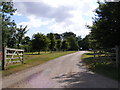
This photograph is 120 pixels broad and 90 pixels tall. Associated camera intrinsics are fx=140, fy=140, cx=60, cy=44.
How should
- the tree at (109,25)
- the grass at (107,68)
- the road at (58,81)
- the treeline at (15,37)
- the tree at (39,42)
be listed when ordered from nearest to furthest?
the road at (58,81)
the grass at (107,68)
the tree at (109,25)
the treeline at (15,37)
the tree at (39,42)

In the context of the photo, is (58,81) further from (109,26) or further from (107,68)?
(109,26)

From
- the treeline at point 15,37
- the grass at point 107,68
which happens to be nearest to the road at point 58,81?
the grass at point 107,68

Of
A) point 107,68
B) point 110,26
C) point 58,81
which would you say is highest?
point 110,26

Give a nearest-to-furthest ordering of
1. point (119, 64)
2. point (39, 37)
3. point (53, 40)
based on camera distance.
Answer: point (119, 64)
point (39, 37)
point (53, 40)

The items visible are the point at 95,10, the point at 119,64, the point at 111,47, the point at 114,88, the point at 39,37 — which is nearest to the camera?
the point at 114,88

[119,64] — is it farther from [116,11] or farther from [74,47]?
[74,47]

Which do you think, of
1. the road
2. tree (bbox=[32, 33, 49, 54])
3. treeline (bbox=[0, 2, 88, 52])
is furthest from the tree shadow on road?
tree (bbox=[32, 33, 49, 54])

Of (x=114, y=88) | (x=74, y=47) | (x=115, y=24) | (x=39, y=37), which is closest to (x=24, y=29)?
(x=39, y=37)

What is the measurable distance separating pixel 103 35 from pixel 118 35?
1104 millimetres

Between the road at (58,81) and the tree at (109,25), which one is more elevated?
the tree at (109,25)

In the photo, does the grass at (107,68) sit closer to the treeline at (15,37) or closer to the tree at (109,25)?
the tree at (109,25)

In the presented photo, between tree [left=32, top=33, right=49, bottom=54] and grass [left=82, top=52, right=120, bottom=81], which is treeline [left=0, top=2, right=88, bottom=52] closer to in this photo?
tree [left=32, top=33, right=49, bottom=54]

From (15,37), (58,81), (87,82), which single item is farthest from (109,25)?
(15,37)

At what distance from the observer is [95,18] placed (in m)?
12.7
